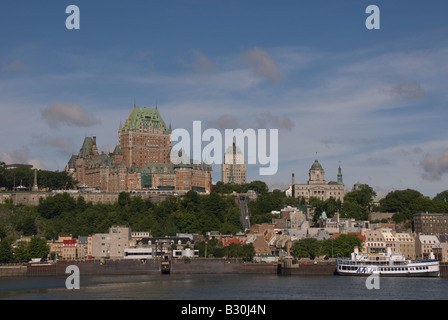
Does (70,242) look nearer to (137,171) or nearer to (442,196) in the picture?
(137,171)

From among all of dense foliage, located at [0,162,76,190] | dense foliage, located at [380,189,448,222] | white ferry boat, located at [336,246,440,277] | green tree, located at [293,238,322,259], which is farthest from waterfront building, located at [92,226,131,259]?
dense foliage, located at [380,189,448,222]

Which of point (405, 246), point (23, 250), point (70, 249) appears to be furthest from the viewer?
point (70, 249)

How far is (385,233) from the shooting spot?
5453 inches

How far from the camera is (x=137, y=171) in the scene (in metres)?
188

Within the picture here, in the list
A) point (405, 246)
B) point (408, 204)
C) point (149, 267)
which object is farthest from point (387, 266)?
point (408, 204)

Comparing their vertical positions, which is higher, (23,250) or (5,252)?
(23,250)

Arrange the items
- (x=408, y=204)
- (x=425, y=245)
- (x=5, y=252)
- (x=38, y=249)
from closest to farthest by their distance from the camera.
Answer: (x=5, y=252) < (x=38, y=249) < (x=425, y=245) < (x=408, y=204)

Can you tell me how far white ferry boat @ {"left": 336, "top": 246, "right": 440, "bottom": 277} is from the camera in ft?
354

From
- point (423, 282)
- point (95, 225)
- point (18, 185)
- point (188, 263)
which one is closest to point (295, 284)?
point (423, 282)

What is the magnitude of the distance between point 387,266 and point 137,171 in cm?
9197

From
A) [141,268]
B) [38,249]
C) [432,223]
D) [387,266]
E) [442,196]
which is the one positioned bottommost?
[141,268]

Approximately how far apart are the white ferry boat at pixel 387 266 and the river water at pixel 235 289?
16.6ft

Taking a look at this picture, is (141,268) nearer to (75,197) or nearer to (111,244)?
(111,244)

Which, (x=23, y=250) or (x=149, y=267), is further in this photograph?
(x=23, y=250)
